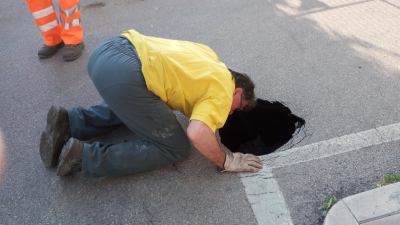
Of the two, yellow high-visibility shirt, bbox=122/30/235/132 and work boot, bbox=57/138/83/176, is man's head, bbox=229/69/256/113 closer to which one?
yellow high-visibility shirt, bbox=122/30/235/132

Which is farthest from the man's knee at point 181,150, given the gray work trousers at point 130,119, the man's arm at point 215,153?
the man's arm at point 215,153

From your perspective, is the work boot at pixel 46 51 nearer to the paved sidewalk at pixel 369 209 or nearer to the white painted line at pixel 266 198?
the white painted line at pixel 266 198

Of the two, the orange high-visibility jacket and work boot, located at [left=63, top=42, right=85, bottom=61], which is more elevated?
the orange high-visibility jacket

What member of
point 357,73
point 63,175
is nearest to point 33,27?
point 63,175

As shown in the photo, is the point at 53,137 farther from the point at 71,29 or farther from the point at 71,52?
the point at 71,29

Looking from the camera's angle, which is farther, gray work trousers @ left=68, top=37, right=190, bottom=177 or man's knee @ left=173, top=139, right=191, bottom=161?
man's knee @ left=173, top=139, right=191, bottom=161

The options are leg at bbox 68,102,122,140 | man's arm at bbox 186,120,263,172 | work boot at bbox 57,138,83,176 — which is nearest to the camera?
man's arm at bbox 186,120,263,172

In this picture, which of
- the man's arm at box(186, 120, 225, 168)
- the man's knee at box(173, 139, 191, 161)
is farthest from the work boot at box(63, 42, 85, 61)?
the man's arm at box(186, 120, 225, 168)

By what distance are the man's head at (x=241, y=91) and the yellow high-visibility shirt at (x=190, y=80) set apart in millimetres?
130

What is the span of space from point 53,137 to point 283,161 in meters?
1.57

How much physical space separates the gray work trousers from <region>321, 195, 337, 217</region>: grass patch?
96 cm

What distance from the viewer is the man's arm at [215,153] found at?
7.18ft

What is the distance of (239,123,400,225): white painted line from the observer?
2283 millimetres

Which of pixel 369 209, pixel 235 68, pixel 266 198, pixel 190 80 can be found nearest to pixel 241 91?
pixel 190 80
